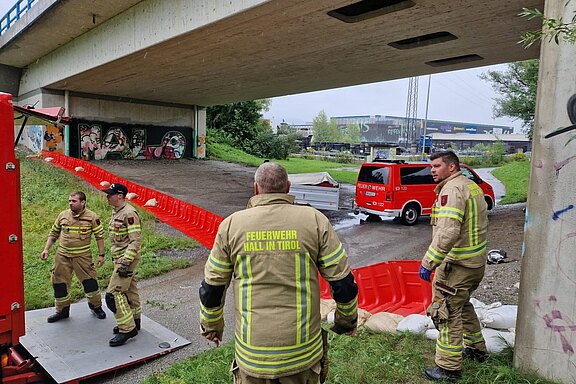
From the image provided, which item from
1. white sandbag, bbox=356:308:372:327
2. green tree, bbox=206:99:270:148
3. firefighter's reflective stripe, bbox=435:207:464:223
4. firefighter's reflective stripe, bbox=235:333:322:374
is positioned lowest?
white sandbag, bbox=356:308:372:327

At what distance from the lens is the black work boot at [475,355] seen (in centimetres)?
378

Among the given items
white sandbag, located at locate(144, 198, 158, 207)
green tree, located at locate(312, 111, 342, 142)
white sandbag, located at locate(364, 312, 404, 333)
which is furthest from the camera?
green tree, located at locate(312, 111, 342, 142)

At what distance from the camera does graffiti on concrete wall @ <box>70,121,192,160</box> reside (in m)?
23.8

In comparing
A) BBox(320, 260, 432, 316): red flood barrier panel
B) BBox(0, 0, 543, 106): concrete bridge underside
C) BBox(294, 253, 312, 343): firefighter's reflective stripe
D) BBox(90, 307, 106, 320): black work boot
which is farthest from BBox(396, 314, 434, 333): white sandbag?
BBox(0, 0, 543, 106): concrete bridge underside

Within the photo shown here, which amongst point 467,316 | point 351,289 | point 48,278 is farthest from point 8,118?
point 48,278

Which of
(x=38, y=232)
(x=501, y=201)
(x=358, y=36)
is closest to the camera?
(x=38, y=232)

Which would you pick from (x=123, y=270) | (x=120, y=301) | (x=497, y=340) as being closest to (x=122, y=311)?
(x=120, y=301)

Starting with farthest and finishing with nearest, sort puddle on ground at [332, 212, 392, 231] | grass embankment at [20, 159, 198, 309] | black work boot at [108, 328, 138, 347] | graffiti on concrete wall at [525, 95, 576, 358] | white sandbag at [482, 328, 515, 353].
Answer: puddle on ground at [332, 212, 392, 231], grass embankment at [20, 159, 198, 309], black work boot at [108, 328, 138, 347], white sandbag at [482, 328, 515, 353], graffiti on concrete wall at [525, 95, 576, 358]

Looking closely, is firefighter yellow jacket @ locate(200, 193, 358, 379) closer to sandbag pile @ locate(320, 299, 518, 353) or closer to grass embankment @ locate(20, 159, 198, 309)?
sandbag pile @ locate(320, 299, 518, 353)

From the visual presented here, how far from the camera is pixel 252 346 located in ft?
7.51

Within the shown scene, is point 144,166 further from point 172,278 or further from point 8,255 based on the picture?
point 8,255

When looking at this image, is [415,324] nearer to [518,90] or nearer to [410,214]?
[410,214]

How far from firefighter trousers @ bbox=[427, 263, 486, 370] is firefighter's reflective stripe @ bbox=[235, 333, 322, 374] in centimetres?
169

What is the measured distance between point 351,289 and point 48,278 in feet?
22.1
